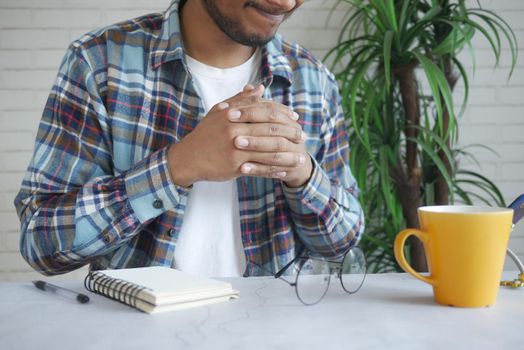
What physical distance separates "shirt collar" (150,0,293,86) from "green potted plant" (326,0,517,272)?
22.0 inches

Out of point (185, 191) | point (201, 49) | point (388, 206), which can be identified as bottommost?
point (388, 206)

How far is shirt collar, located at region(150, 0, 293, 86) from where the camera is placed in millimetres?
1352

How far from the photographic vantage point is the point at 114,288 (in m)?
0.84

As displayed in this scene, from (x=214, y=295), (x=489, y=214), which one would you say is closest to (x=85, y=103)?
(x=214, y=295)

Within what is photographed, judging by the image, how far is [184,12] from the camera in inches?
57.7

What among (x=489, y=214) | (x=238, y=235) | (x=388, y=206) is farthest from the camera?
(x=388, y=206)

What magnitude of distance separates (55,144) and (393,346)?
2.77ft

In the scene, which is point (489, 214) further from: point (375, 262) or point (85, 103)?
point (375, 262)

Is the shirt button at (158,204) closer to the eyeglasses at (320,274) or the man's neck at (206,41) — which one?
the eyeglasses at (320,274)

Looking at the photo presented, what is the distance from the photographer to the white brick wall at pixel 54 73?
2375 millimetres

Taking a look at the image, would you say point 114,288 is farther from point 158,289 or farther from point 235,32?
point 235,32

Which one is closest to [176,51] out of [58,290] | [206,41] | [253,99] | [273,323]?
[206,41]

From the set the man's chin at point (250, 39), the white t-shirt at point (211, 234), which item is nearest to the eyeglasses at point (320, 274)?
the white t-shirt at point (211, 234)

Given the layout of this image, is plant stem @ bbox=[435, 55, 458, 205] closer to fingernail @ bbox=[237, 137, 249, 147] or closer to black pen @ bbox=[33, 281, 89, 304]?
fingernail @ bbox=[237, 137, 249, 147]
